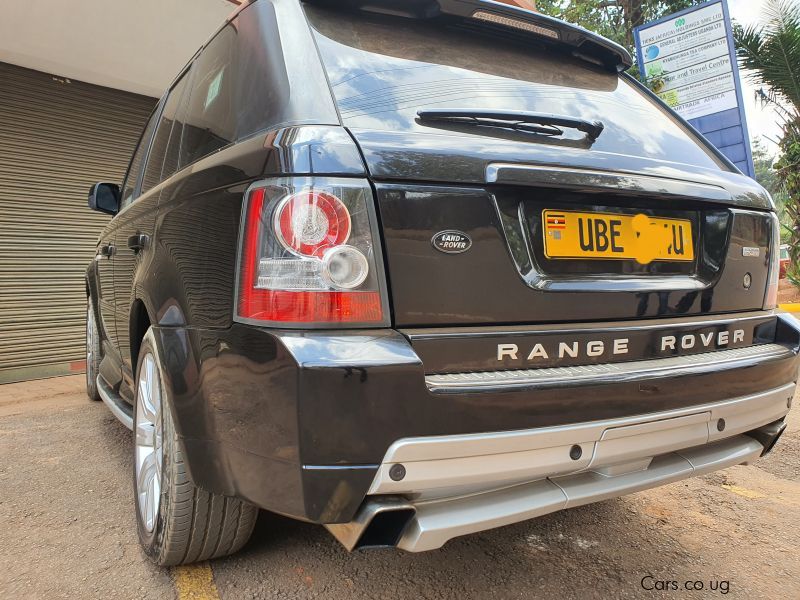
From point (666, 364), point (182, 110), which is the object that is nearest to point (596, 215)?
point (666, 364)

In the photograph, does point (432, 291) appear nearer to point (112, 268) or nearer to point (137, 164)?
point (112, 268)

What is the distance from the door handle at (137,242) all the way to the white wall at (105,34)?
11.1 ft

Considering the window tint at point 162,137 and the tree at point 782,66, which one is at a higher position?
the tree at point 782,66

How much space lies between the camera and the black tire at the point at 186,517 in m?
1.70

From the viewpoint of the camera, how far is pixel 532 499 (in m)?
1.42

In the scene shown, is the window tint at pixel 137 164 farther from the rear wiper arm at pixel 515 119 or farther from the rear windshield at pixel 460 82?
the rear wiper arm at pixel 515 119

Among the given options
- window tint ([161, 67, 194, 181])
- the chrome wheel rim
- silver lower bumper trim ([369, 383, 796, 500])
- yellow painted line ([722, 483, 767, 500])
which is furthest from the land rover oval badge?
yellow painted line ([722, 483, 767, 500])

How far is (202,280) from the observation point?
4.95 ft

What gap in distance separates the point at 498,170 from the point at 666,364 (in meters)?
0.72

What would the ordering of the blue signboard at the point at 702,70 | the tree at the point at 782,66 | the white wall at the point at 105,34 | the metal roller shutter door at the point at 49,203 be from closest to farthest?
the white wall at the point at 105,34 → the metal roller shutter door at the point at 49,203 → the blue signboard at the point at 702,70 → the tree at the point at 782,66

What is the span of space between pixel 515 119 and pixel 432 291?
0.59 meters

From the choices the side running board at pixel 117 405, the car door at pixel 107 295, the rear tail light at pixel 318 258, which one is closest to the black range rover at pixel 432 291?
the rear tail light at pixel 318 258

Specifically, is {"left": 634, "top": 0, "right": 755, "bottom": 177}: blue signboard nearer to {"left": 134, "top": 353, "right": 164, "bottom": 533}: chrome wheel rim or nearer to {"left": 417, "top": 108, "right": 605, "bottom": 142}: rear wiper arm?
{"left": 417, "top": 108, "right": 605, "bottom": 142}: rear wiper arm

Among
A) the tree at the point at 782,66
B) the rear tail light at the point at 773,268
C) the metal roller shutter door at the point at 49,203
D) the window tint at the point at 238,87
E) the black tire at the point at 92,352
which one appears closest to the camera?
the window tint at the point at 238,87
